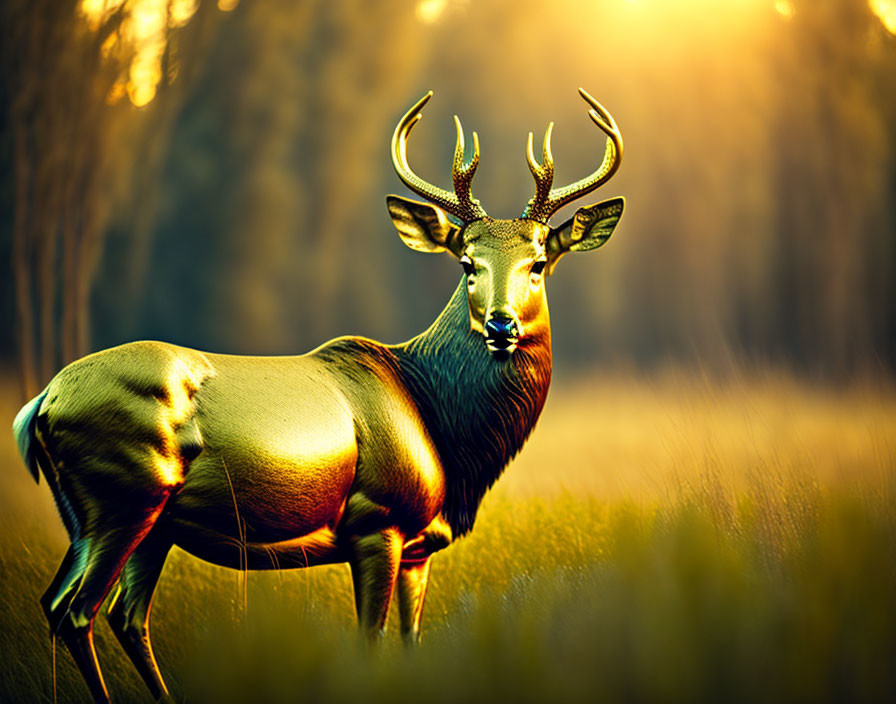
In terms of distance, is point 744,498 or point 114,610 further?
point 744,498

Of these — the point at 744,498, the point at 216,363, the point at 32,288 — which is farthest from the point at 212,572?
the point at 32,288

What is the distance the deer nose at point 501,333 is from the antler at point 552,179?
28.6 inches

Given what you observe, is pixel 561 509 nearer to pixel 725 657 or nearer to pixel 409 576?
pixel 409 576

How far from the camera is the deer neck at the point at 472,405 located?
4.63m

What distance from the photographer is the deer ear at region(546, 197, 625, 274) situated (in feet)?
15.7

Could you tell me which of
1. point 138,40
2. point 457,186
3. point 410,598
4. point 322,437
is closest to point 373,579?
A: point 410,598

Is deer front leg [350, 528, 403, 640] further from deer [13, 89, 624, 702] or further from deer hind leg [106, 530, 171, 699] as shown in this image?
deer hind leg [106, 530, 171, 699]

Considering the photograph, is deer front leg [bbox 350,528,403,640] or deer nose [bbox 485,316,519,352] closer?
deer front leg [bbox 350,528,403,640]

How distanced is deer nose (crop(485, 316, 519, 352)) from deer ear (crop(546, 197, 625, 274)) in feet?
2.08

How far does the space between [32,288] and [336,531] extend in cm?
579

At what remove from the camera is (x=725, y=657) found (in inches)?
137

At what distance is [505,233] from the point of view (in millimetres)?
4547

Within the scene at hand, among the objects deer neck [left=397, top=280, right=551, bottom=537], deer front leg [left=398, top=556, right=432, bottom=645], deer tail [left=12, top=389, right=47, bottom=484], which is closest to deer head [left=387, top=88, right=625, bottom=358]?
deer neck [left=397, top=280, right=551, bottom=537]

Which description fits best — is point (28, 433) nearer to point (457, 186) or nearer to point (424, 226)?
point (424, 226)
